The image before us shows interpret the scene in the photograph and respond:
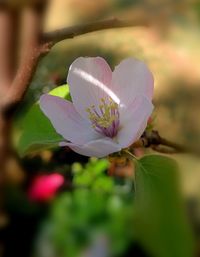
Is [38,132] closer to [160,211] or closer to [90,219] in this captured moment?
[160,211]

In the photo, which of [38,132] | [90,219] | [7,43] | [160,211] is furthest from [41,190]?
[160,211]

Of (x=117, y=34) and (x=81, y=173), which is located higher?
(x=81, y=173)

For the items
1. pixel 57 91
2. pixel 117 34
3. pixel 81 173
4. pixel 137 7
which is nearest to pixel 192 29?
pixel 137 7

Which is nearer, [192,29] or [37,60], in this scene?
[37,60]

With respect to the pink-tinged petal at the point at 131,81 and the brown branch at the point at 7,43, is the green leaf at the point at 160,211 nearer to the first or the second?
the pink-tinged petal at the point at 131,81

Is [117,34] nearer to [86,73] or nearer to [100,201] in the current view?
[100,201]

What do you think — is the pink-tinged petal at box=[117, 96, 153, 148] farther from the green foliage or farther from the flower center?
the green foliage

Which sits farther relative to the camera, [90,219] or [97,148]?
[90,219]

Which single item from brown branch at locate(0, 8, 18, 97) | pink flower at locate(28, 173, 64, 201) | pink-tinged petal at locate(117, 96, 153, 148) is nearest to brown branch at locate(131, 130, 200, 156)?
pink-tinged petal at locate(117, 96, 153, 148)
